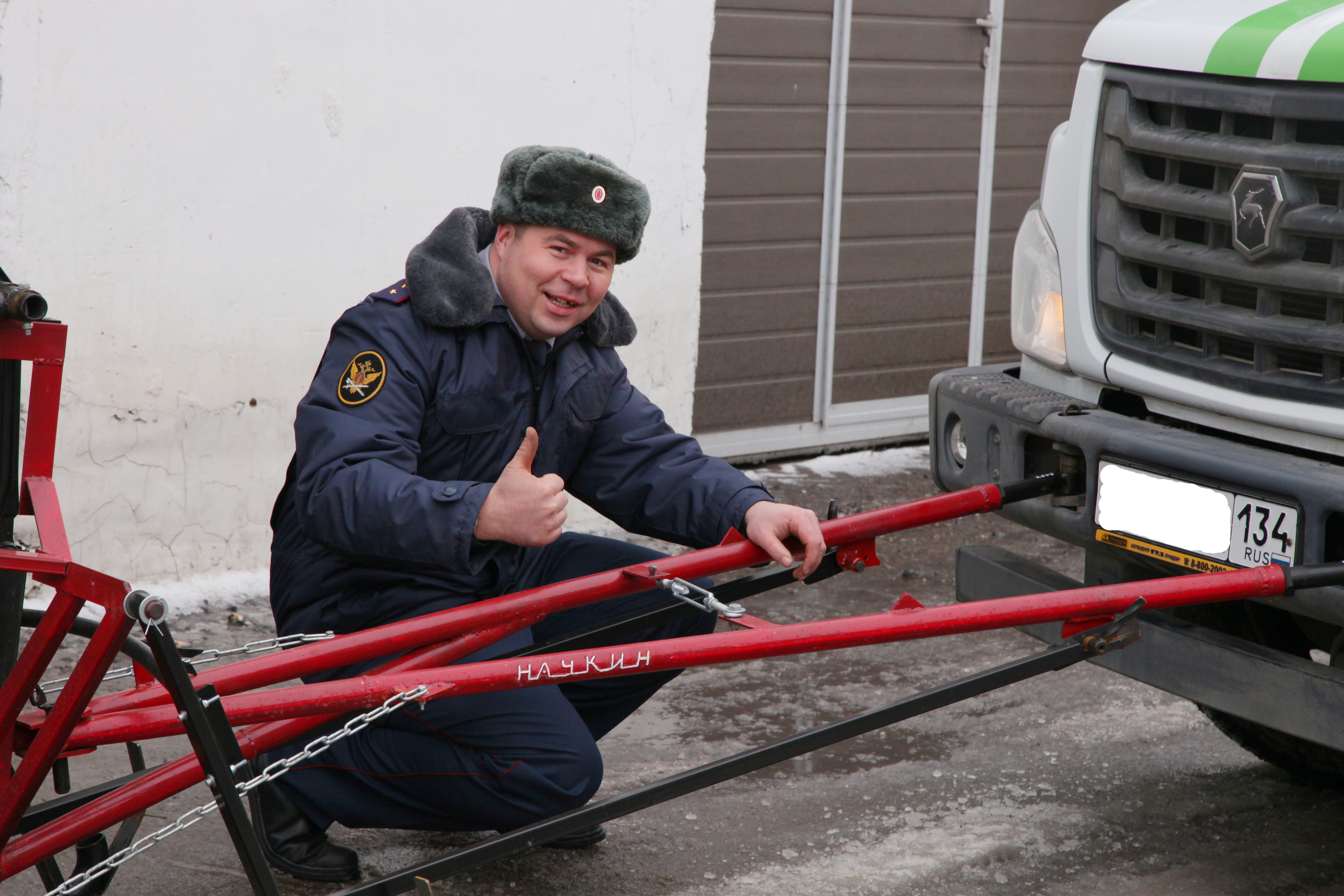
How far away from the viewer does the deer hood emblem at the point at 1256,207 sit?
277 cm

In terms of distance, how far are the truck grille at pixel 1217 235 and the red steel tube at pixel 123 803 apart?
1.80 m

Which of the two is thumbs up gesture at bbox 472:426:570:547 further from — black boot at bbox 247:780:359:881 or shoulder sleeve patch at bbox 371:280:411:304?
black boot at bbox 247:780:359:881

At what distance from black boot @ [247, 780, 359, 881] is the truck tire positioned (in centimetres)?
A: 193

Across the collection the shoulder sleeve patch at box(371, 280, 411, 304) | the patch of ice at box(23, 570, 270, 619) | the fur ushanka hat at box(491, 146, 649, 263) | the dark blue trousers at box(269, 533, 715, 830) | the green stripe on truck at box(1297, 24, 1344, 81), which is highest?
the green stripe on truck at box(1297, 24, 1344, 81)

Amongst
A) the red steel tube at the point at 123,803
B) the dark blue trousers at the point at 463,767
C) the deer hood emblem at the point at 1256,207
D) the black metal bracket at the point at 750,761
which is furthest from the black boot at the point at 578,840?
the deer hood emblem at the point at 1256,207

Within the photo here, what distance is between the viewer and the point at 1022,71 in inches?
288

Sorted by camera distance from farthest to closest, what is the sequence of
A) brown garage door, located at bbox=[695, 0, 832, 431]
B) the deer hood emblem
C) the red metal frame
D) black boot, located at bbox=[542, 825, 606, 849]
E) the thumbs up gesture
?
brown garage door, located at bbox=[695, 0, 832, 431] → black boot, located at bbox=[542, 825, 606, 849] → the deer hood emblem → the thumbs up gesture → the red metal frame

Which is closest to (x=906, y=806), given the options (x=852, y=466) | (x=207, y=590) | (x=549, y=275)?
(x=549, y=275)

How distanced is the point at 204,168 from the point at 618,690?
240 centimetres

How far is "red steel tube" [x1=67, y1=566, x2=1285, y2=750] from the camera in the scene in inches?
87.2

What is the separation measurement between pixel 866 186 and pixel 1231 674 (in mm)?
4453

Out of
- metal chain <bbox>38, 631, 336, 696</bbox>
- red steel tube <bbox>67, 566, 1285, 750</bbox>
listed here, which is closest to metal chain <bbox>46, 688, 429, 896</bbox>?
red steel tube <bbox>67, 566, 1285, 750</bbox>

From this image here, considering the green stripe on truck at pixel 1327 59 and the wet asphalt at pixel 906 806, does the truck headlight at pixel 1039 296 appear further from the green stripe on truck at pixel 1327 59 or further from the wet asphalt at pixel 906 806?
the green stripe on truck at pixel 1327 59

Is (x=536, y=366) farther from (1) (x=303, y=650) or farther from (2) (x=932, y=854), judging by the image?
(2) (x=932, y=854)
